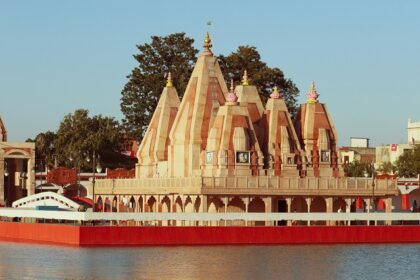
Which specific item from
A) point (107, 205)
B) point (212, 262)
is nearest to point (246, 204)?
point (212, 262)

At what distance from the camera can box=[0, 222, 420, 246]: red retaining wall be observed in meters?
93.5

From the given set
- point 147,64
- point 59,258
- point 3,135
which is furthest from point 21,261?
point 147,64

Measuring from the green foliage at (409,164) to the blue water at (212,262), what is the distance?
65.9 meters

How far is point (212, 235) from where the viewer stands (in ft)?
314

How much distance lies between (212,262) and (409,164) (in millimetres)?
84414

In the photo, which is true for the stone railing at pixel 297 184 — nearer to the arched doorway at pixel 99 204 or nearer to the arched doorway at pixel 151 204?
the arched doorway at pixel 151 204

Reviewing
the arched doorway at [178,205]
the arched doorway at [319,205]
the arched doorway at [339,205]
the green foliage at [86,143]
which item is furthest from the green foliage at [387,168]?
the arched doorway at [178,205]

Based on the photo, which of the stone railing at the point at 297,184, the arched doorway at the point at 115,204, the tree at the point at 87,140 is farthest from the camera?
the tree at the point at 87,140

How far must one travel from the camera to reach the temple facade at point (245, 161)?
103 metres

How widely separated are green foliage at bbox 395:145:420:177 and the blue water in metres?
65.9

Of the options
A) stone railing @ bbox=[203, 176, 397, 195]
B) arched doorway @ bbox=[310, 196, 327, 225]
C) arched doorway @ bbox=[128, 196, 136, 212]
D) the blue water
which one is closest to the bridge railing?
the blue water

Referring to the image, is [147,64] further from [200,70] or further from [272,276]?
[272,276]

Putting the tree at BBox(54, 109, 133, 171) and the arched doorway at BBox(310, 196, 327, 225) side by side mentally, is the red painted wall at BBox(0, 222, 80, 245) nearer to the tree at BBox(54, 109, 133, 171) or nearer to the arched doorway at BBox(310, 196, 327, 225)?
the arched doorway at BBox(310, 196, 327, 225)

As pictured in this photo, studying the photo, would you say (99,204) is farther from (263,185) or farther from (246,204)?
(263,185)
